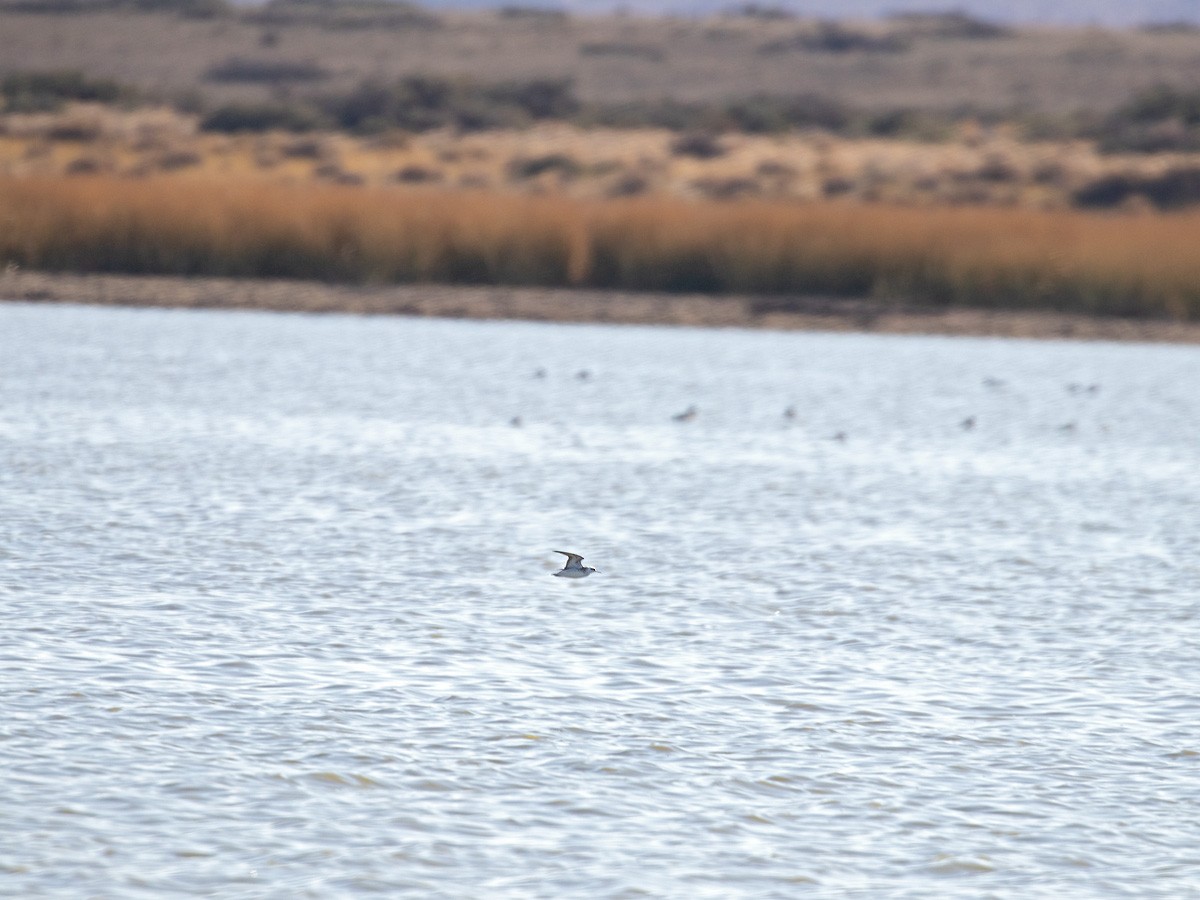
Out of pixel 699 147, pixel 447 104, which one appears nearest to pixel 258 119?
pixel 447 104

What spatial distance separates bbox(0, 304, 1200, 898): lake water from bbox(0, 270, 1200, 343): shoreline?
977 cm

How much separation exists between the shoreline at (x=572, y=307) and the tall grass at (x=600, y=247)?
1.04 ft

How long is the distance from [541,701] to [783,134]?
49.9m

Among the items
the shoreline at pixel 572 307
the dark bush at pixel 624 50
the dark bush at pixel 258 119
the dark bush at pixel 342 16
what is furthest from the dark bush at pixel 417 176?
the dark bush at pixel 342 16

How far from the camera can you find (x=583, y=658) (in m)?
8.48

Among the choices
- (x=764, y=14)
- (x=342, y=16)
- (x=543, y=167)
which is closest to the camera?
(x=543, y=167)

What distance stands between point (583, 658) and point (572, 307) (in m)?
19.9

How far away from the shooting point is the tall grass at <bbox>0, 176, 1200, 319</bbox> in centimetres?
2831

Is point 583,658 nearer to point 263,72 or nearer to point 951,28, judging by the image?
point 263,72

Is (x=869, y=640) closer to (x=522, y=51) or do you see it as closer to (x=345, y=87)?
(x=345, y=87)

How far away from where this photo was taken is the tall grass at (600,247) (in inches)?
1115

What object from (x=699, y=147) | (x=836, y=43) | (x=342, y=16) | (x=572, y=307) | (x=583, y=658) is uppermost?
(x=342, y=16)

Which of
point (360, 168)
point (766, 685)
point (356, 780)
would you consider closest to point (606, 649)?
point (766, 685)

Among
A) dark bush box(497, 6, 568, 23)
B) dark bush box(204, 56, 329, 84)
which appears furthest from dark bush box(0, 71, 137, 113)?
dark bush box(497, 6, 568, 23)
